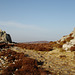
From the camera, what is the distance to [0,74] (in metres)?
6.61

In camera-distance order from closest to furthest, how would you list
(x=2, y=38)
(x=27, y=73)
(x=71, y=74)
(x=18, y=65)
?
(x=27, y=73)
(x=71, y=74)
(x=18, y=65)
(x=2, y=38)

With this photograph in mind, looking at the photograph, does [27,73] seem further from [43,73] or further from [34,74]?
[43,73]

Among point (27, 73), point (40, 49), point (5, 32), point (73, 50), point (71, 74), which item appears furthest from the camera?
point (5, 32)

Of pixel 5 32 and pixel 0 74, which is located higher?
pixel 5 32

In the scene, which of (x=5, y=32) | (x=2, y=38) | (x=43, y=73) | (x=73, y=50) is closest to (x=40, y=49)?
(x=73, y=50)

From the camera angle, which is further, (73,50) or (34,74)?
(73,50)

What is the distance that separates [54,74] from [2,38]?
30910mm

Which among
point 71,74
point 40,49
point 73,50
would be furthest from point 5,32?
point 71,74

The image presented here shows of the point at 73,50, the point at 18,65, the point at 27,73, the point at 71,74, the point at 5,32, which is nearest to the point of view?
the point at 27,73

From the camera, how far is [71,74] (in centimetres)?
706

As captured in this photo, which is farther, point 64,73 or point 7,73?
point 64,73

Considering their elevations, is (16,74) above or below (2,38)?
below

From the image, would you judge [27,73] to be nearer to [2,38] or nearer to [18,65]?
[18,65]

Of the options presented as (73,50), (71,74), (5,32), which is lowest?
(71,74)
